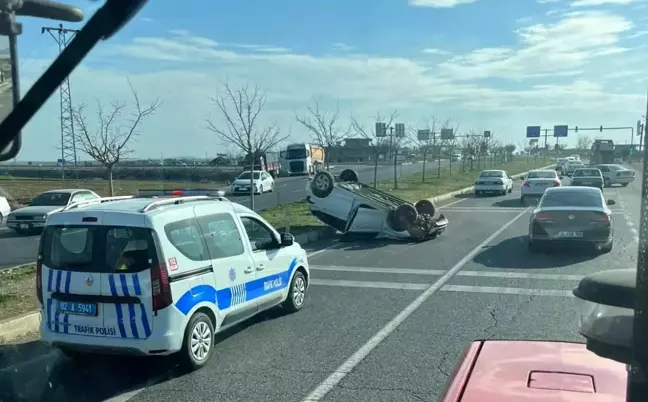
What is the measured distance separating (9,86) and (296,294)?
6311mm

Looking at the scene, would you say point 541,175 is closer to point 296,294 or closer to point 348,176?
point 348,176

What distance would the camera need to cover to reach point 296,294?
880 centimetres

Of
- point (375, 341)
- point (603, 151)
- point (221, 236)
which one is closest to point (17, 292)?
point (221, 236)

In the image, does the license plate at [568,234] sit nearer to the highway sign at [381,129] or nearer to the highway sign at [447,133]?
the highway sign at [381,129]

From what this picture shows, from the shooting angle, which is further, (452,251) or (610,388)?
(452,251)

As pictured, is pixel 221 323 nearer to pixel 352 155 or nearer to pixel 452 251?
pixel 452 251

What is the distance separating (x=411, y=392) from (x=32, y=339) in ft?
15.1

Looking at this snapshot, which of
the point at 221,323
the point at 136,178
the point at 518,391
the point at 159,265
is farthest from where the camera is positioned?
the point at 136,178

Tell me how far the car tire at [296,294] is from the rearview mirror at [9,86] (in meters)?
6.03

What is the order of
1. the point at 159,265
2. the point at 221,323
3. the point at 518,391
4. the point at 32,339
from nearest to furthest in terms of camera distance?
the point at 518,391 → the point at 159,265 → the point at 221,323 → the point at 32,339

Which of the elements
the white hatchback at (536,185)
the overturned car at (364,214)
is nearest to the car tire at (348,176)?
the overturned car at (364,214)

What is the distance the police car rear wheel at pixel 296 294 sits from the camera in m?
8.66

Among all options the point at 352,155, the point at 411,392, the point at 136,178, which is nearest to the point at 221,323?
the point at 411,392

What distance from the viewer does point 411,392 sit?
5578mm
